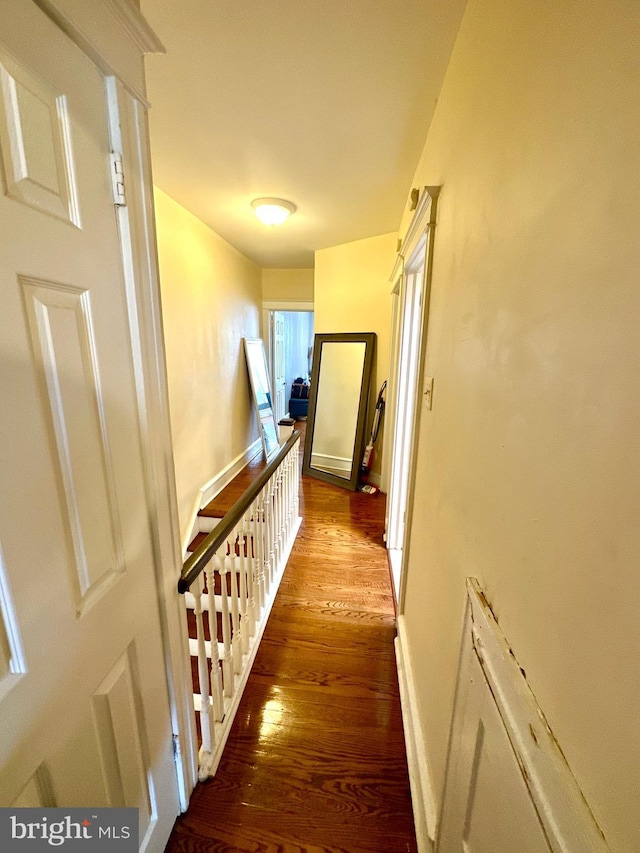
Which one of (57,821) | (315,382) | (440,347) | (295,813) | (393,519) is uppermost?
(440,347)

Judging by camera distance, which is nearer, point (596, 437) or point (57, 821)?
point (596, 437)

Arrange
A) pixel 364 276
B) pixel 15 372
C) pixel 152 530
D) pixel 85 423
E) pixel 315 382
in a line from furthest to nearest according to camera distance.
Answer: pixel 315 382 < pixel 364 276 < pixel 152 530 < pixel 85 423 < pixel 15 372

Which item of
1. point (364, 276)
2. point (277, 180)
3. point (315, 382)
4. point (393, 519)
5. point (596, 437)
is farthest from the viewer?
point (315, 382)

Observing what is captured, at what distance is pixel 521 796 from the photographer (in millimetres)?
489

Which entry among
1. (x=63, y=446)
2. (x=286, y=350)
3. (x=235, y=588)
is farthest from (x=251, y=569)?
(x=286, y=350)

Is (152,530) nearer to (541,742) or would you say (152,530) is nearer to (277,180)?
(541,742)

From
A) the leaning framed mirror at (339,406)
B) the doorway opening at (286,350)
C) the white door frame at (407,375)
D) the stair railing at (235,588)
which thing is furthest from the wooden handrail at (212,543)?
the doorway opening at (286,350)

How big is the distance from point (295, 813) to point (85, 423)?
147cm

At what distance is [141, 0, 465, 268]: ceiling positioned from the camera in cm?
107

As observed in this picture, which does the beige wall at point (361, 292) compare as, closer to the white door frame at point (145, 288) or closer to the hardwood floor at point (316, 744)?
the hardwood floor at point (316, 744)

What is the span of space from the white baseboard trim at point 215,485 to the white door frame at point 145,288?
1.59 metres

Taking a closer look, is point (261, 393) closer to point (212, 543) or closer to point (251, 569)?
point (251, 569)

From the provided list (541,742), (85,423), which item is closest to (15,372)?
(85,423)
